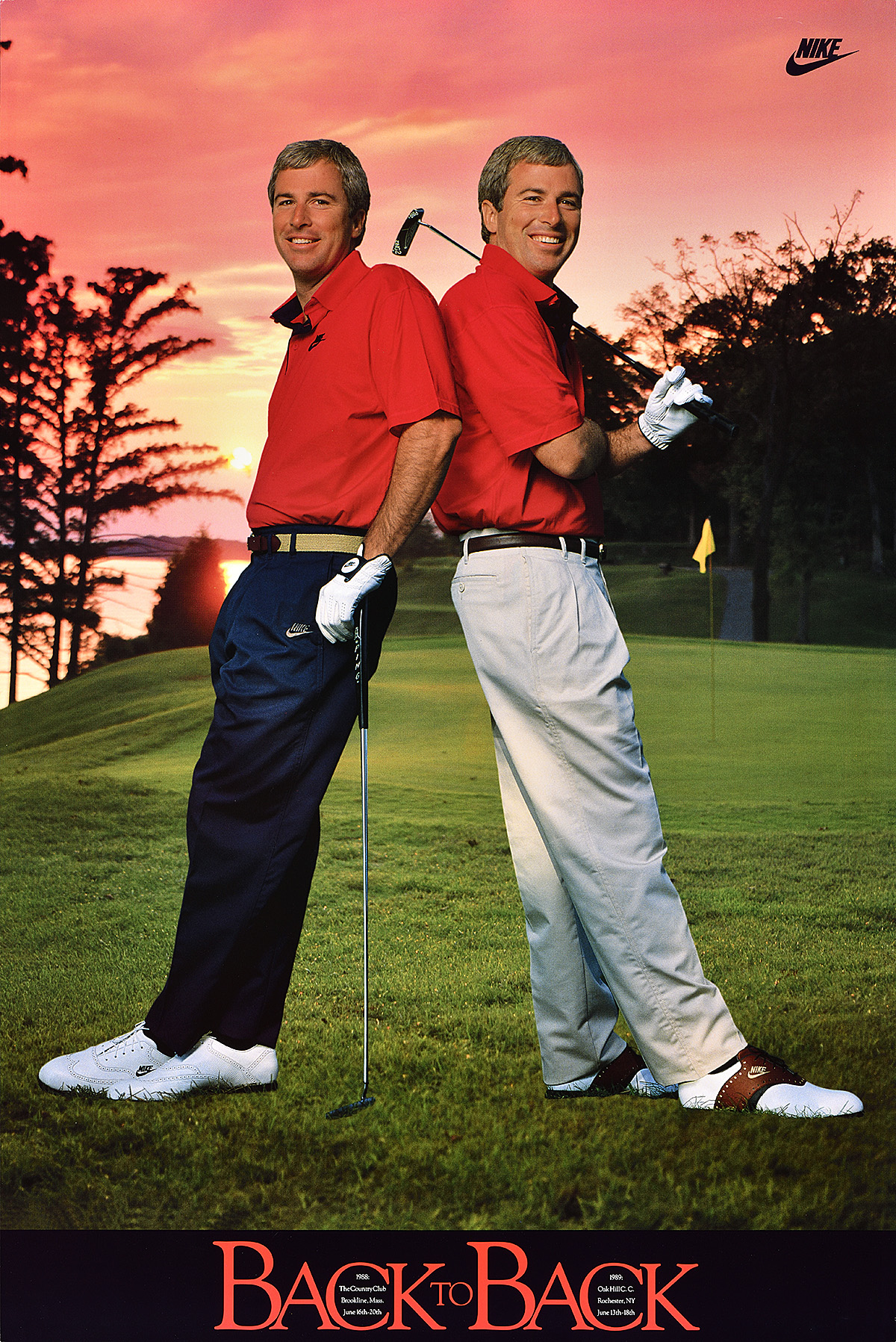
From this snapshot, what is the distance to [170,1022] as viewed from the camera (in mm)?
2469

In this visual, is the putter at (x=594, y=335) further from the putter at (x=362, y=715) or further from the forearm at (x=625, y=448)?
the putter at (x=362, y=715)

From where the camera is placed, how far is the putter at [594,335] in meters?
2.37

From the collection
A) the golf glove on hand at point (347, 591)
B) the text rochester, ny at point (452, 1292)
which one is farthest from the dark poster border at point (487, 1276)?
the golf glove on hand at point (347, 591)

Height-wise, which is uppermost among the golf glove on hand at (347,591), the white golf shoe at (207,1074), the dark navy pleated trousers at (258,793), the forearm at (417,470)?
the forearm at (417,470)

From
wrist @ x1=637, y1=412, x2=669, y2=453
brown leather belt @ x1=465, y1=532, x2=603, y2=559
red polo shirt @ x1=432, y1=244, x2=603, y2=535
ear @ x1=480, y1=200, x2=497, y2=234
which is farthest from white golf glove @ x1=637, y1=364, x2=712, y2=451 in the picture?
ear @ x1=480, y1=200, x2=497, y2=234

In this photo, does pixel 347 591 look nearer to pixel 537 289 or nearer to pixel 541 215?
pixel 537 289

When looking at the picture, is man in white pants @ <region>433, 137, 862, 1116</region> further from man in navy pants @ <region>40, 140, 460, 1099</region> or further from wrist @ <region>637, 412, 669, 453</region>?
man in navy pants @ <region>40, 140, 460, 1099</region>

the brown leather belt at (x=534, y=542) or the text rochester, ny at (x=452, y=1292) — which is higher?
the brown leather belt at (x=534, y=542)

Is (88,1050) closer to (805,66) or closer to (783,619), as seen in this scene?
(805,66)

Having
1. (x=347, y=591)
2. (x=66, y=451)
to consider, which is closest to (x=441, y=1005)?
(x=347, y=591)

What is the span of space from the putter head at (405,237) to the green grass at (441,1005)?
71.0 inches

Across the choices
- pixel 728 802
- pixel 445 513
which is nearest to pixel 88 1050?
pixel 445 513

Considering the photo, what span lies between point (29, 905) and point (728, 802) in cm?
366

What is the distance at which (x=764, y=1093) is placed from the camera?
7.39 feet
